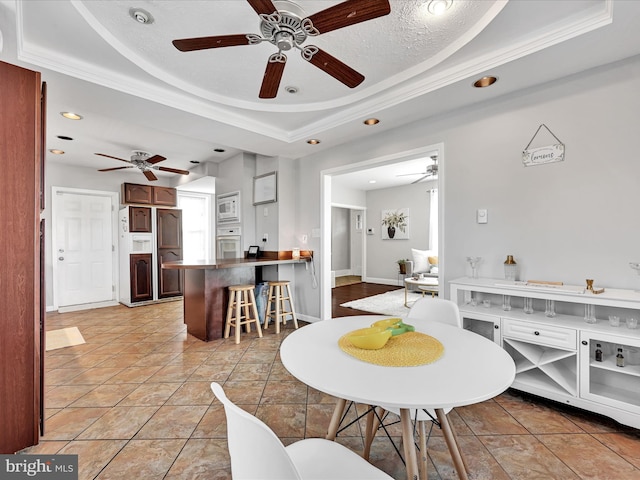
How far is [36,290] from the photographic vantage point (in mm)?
1656

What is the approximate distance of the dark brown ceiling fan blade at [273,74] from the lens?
1741 mm

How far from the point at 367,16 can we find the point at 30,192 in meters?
2.04

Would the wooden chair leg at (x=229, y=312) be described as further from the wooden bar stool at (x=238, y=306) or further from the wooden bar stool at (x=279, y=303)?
the wooden bar stool at (x=279, y=303)

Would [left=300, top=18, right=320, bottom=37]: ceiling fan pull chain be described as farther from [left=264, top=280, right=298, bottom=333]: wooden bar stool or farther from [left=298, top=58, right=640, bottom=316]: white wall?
[left=264, top=280, right=298, bottom=333]: wooden bar stool

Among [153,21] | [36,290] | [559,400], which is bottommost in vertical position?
[559,400]

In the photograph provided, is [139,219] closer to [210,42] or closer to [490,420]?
[210,42]

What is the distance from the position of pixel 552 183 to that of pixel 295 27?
2.17m

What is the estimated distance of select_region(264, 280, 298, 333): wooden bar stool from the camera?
147 inches

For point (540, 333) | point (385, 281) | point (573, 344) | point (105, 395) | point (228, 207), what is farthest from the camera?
point (385, 281)

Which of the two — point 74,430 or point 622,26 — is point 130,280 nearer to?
point 74,430

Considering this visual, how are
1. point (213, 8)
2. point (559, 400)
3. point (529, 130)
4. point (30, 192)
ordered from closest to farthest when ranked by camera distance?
1. point (30, 192)
2. point (213, 8)
3. point (559, 400)
4. point (529, 130)

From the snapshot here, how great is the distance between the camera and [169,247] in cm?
576

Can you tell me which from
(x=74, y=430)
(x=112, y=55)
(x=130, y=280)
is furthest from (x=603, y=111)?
(x=130, y=280)

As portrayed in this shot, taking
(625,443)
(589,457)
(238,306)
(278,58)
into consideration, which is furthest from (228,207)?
(625,443)
